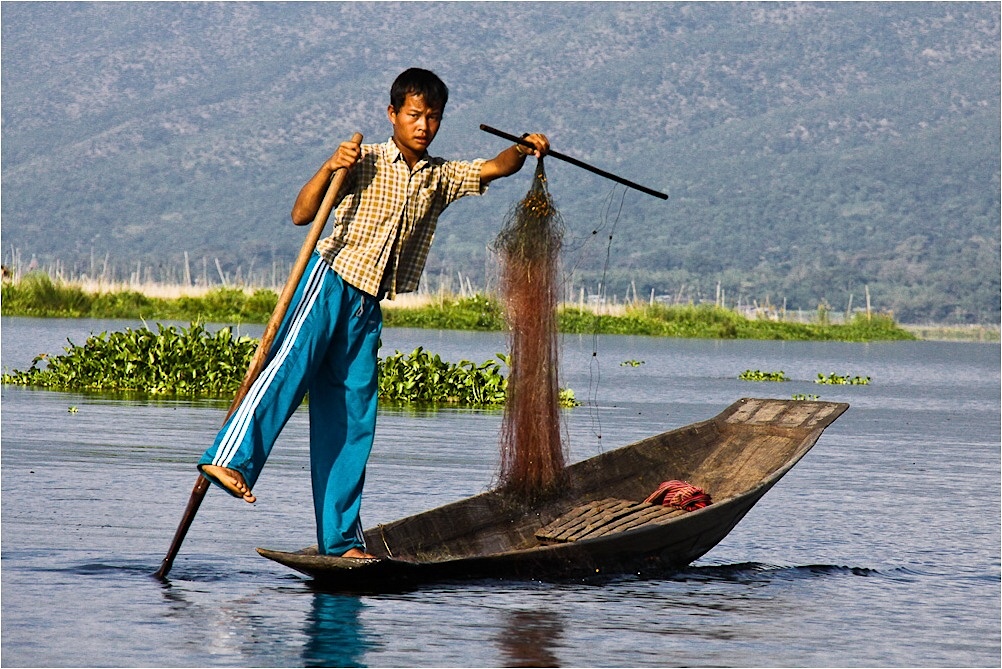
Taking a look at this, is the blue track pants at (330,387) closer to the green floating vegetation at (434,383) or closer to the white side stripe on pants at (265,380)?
the white side stripe on pants at (265,380)

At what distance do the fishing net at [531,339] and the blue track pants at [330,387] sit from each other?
3.61 ft

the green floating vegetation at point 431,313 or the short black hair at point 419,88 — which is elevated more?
the short black hair at point 419,88

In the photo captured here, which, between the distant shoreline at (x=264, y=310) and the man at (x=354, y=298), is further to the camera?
the distant shoreline at (x=264, y=310)

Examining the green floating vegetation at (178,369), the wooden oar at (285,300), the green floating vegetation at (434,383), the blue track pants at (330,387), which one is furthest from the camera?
the green floating vegetation at (434,383)

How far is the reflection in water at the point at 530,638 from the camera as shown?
693 cm

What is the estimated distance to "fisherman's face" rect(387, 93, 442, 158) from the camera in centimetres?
802

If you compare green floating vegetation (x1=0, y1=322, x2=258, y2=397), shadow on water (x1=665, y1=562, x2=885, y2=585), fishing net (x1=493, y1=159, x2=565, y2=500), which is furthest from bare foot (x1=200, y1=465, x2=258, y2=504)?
green floating vegetation (x1=0, y1=322, x2=258, y2=397)

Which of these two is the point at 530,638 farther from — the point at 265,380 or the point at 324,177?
the point at 324,177

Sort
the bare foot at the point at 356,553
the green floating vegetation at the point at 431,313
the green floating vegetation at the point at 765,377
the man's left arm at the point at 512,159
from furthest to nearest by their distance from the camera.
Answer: the green floating vegetation at the point at 431,313, the green floating vegetation at the point at 765,377, the man's left arm at the point at 512,159, the bare foot at the point at 356,553

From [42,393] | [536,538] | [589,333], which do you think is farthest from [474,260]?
[536,538]

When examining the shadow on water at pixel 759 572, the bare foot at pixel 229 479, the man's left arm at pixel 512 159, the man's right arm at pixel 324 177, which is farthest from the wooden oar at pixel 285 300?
the shadow on water at pixel 759 572

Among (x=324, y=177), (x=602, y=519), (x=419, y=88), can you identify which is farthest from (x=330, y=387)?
(x=602, y=519)

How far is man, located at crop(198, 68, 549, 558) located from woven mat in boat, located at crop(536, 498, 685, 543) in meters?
1.36

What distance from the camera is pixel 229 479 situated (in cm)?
748
